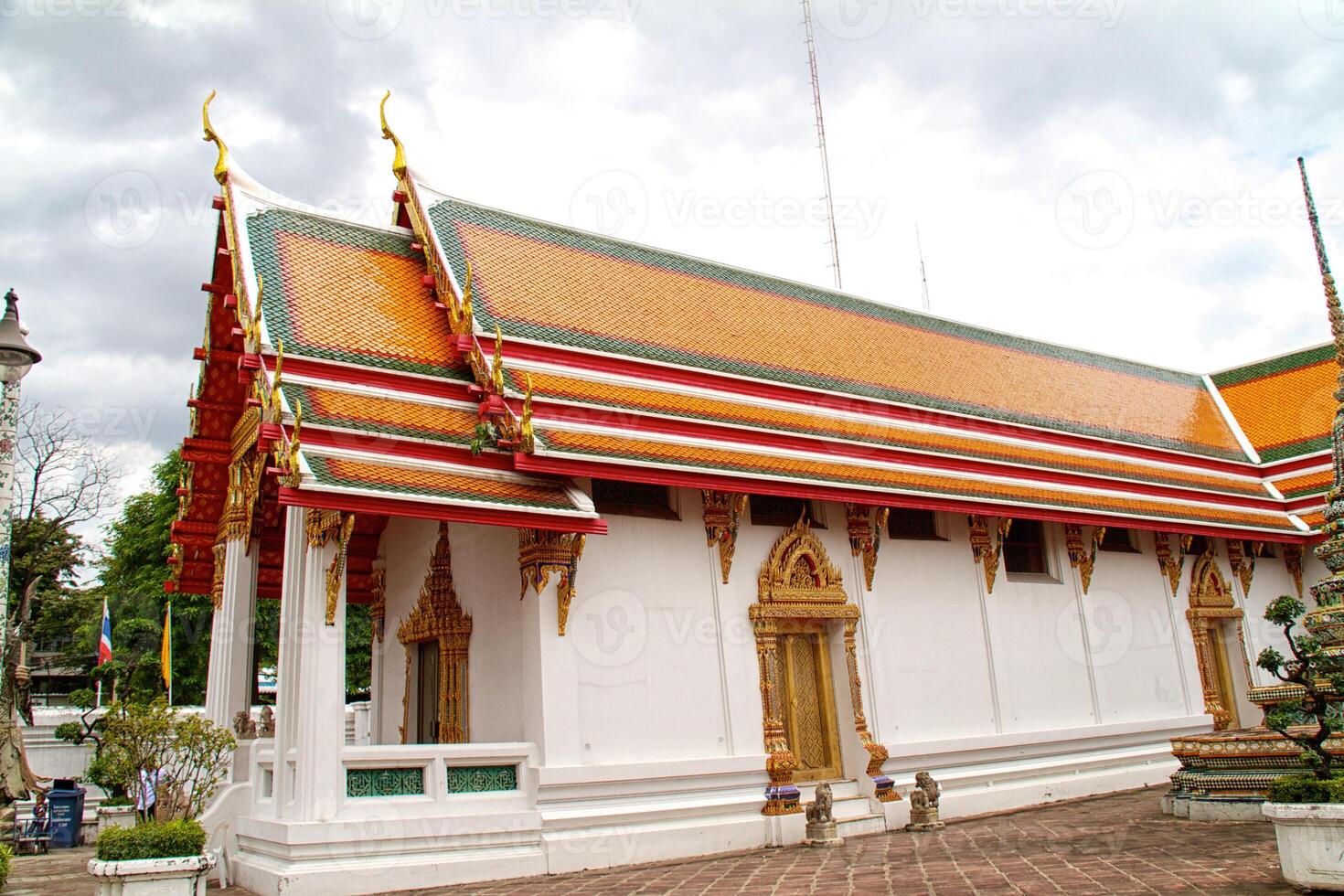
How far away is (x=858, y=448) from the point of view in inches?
516

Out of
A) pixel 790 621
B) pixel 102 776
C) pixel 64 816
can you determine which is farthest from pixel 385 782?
pixel 64 816

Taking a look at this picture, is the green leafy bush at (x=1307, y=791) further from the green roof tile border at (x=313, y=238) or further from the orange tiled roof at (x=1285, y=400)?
the orange tiled roof at (x=1285, y=400)

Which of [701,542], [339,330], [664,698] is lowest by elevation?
[664,698]

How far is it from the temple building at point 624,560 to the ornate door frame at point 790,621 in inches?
1.5

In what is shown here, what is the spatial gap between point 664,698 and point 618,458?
2.45 meters

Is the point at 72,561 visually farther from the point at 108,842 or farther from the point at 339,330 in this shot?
the point at 108,842

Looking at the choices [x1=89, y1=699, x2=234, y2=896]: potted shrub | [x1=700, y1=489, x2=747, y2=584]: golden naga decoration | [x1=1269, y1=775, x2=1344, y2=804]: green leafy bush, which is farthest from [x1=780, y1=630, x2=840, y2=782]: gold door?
[x1=89, y1=699, x2=234, y2=896]: potted shrub

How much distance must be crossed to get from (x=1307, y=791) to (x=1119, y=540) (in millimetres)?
9799

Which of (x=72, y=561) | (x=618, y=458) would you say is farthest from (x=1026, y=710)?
(x=72, y=561)

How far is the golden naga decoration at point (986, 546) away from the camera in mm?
13992

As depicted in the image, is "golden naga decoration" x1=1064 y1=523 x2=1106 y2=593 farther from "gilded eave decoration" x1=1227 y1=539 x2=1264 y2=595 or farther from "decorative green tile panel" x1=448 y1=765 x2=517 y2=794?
"decorative green tile panel" x1=448 y1=765 x2=517 y2=794

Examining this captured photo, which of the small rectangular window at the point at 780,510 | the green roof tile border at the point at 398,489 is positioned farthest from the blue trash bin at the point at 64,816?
the small rectangular window at the point at 780,510

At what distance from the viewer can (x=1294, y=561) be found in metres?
18.5

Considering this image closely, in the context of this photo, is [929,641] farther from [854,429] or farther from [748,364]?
[748,364]
